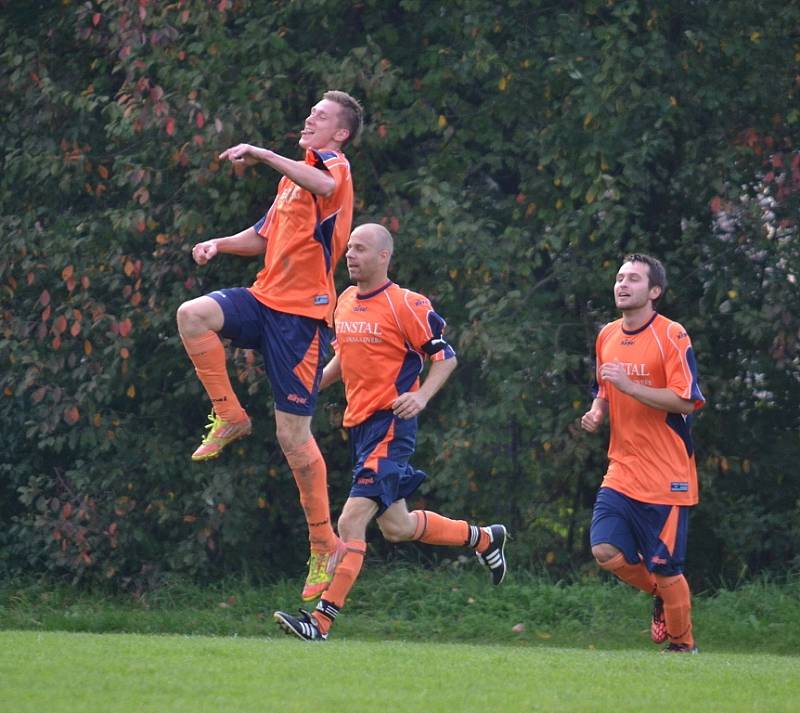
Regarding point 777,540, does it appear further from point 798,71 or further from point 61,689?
point 61,689

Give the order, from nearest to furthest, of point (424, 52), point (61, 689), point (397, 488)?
point (61, 689) → point (397, 488) → point (424, 52)

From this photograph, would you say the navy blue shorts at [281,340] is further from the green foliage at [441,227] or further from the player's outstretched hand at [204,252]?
the green foliage at [441,227]

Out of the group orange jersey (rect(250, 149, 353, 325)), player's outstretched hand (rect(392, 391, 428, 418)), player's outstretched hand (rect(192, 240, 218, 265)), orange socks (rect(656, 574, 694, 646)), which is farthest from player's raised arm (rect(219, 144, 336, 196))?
orange socks (rect(656, 574, 694, 646))

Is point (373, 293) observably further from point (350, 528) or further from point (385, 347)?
point (350, 528)

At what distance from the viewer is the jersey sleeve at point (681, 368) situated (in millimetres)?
8328

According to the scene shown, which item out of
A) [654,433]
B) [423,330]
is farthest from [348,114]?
[654,433]

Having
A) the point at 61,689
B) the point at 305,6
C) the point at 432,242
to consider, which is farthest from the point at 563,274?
the point at 61,689

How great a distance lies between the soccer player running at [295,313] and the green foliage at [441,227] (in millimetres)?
3025

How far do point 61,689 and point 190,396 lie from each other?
22.0ft

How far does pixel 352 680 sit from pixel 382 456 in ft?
7.35

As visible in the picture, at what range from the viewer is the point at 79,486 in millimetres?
12133

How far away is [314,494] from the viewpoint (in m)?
8.16

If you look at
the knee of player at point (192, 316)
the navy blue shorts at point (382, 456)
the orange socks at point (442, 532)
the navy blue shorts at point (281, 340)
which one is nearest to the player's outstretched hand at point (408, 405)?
the navy blue shorts at point (382, 456)

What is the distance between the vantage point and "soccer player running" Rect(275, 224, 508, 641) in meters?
8.09
